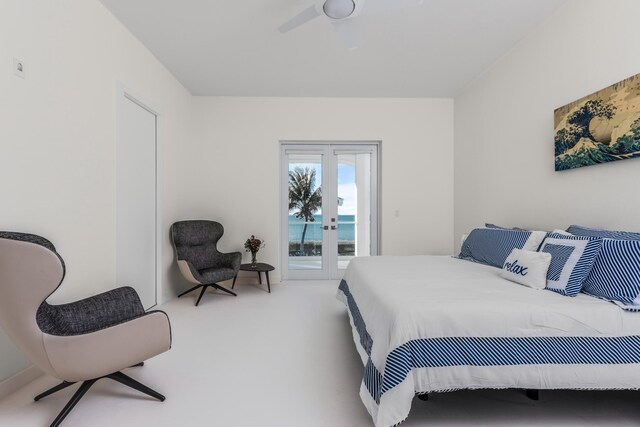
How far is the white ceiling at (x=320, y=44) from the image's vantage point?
8.39 ft

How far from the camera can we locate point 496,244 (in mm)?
2613

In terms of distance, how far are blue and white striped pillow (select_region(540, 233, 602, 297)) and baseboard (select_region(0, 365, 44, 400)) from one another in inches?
131

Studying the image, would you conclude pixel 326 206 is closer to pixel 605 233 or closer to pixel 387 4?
pixel 387 4

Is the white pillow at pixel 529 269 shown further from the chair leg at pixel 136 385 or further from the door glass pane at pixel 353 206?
the door glass pane at pixel 353 206

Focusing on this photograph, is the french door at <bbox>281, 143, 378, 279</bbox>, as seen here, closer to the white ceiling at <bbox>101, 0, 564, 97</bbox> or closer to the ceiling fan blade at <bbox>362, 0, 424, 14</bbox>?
the white ceiling at <bbox>101, 0, 564, 97</bbox>

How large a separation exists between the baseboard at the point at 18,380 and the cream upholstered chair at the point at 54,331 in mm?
250

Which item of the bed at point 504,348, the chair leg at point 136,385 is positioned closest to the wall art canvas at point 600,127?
the bed at point 504,348

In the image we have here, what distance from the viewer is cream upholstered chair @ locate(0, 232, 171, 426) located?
1.38 meters

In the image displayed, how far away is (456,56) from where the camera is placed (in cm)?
336

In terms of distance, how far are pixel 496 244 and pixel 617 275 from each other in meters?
0.96

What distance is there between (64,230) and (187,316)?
147 centimetres

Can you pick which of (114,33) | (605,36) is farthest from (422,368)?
(114,33)

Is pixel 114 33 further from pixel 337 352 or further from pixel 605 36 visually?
pixel 605 36

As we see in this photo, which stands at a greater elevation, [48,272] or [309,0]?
[309,0]
